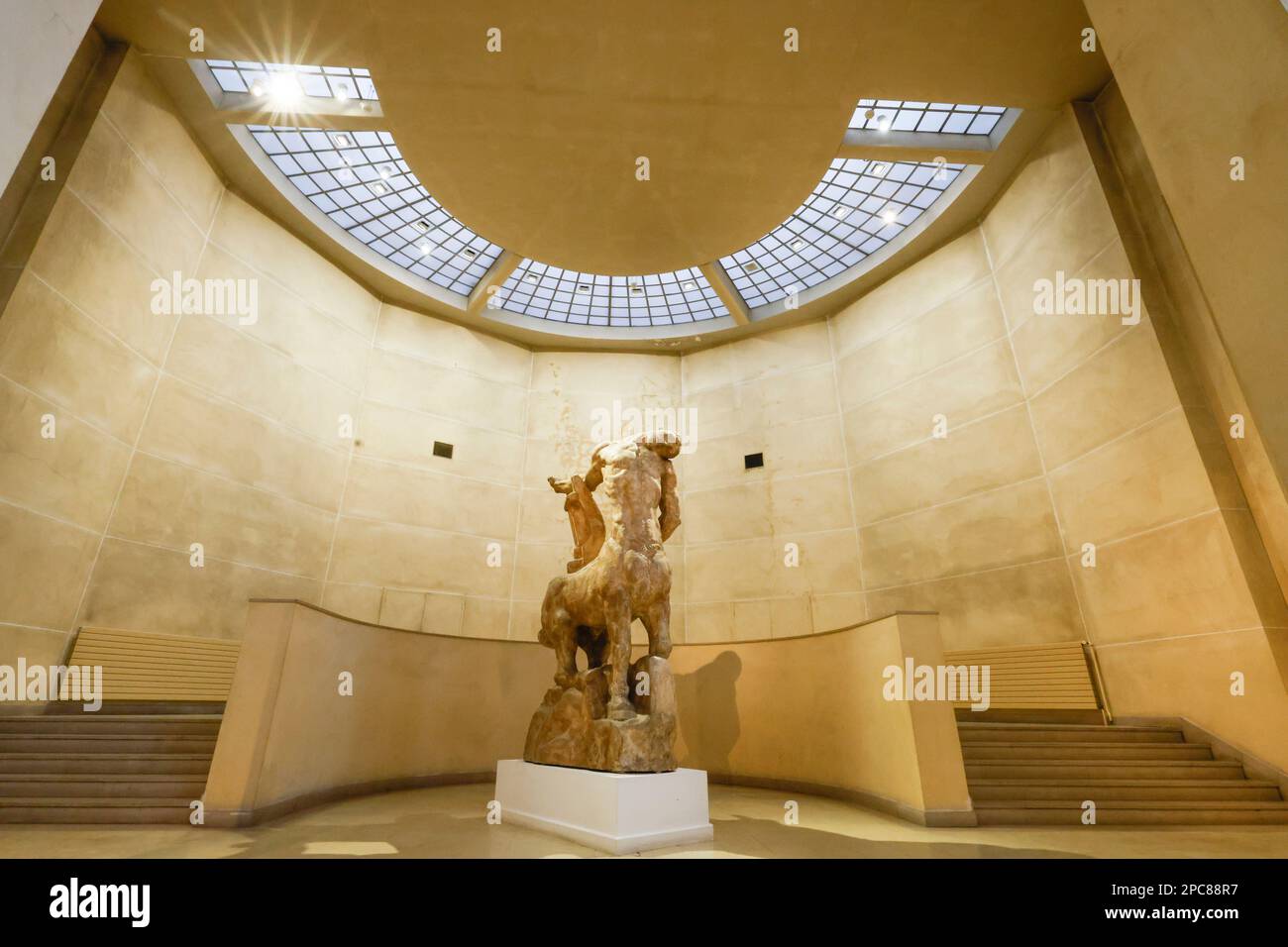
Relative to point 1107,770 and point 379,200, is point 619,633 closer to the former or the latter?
point 1107,770

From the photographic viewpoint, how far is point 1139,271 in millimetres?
10625

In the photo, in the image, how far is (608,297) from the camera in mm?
19406

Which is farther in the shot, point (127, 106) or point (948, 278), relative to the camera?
point (948, 278)

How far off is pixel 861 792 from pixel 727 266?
14.6 metres

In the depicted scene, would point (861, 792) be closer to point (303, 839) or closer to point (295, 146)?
point (303, 839)

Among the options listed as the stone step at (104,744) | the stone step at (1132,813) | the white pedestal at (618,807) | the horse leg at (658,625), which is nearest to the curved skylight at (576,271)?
the horse leg at (658,625)

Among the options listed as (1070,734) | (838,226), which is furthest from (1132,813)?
(838,226)

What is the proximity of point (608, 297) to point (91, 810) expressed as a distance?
662 inches

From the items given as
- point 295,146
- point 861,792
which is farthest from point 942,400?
point 295,146

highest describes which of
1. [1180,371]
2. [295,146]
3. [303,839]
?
[295,146]

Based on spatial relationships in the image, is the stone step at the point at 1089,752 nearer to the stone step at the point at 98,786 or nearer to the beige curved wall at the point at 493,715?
the beige curved wall at the point at 493,715

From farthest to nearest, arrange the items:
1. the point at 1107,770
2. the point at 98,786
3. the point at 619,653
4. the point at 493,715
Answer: the point at 493,715 → the point at 1107,770 → the point at 619,653 → the point at 98,786
